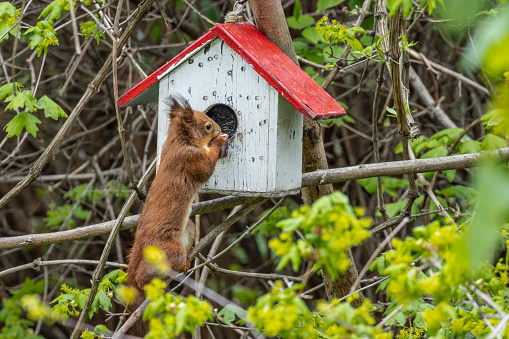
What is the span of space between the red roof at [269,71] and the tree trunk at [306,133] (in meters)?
0.05

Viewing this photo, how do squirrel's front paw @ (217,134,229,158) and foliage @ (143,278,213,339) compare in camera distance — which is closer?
foliage @ (143,278,213,339)

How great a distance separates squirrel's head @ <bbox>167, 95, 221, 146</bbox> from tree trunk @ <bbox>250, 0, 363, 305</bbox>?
1.54 ft

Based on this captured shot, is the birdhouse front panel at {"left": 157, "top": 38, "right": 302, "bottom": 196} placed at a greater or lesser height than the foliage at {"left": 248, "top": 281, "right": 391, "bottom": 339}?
greater

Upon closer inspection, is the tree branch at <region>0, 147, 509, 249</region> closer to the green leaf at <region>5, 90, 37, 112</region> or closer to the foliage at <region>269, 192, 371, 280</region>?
the green leaf at <region>5, 90, 37, 112</region>

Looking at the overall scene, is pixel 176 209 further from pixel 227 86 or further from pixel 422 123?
pixel 422 123

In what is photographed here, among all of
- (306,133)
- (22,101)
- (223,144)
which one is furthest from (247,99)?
(22,101)

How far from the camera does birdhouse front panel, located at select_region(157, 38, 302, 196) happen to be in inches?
86.0

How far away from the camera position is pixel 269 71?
212cm

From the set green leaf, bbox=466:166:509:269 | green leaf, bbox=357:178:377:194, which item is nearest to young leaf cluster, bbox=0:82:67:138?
green leaf, bbox=357:178:377:194

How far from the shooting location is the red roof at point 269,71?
2085 millimetres

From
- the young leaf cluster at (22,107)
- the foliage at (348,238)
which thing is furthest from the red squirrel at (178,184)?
the young leaf cluster at (22,107)

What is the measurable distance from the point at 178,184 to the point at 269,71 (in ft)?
1.82

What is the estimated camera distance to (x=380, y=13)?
7.55 ft

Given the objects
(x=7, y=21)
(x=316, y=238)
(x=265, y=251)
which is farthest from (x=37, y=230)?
(x=316, y=238)
